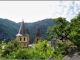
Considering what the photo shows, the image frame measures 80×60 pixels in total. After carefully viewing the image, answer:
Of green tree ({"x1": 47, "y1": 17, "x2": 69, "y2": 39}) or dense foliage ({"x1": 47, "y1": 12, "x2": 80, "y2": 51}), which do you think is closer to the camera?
dense foliage ({"x1": 47, "y1": 12, "x2": 80, "y2": 51})

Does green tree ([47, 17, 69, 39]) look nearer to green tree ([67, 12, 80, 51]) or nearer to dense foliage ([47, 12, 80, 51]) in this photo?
dense foliage ([47, 12, 80, 51])

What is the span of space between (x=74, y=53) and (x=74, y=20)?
4.73 meters

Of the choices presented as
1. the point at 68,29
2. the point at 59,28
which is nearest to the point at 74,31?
the point at 68,29

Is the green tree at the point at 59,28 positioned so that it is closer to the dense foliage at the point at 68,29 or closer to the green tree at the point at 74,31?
the dense foliage at the point at 68,29

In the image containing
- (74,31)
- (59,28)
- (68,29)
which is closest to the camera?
(74,31)

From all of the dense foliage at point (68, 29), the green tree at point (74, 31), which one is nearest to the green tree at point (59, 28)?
the dense foliage at point (68, 29)

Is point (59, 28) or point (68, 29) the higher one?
point (59, 28)

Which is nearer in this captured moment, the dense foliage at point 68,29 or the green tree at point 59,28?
the dense foliage at point 68,29

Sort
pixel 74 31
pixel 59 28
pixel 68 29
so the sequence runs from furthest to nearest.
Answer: pixel 59 28 < pixel 68 29 < pixel 74 31

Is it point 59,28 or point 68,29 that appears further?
point 59,28

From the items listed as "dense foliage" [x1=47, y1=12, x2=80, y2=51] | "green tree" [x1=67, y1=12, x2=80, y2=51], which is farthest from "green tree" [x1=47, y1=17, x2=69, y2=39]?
"green tree" [x1=67, y1=12, x2=80, y2=51]

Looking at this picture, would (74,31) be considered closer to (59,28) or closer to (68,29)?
(68,29)

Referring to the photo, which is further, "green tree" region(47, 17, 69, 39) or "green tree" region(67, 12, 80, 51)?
"green tree" region(47, 17, 69, 39)

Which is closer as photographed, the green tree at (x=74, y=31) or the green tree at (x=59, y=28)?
the green tree at (x=74, y=31)
